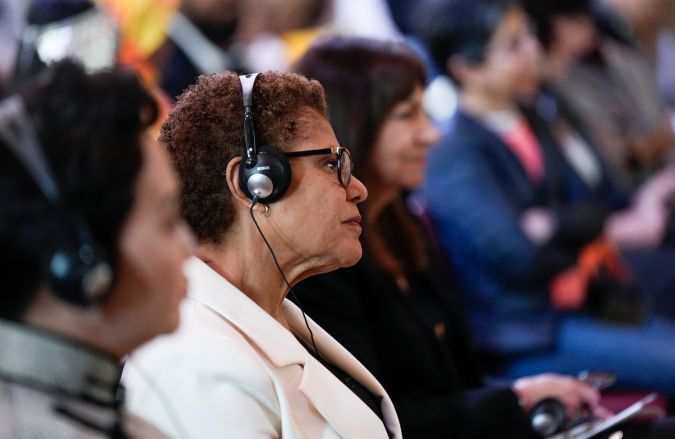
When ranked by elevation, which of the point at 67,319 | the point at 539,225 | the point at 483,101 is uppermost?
the point at 483,101

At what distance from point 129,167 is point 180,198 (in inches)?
20.1

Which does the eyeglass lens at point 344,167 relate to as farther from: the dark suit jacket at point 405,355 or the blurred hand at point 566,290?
the blurred hand at point 566,290

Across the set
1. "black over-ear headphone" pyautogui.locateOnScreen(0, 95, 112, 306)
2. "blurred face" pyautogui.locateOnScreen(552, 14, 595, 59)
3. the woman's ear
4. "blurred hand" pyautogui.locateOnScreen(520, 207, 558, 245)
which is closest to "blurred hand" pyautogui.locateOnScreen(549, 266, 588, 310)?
"blurred hand" pyautogui.locateOnScreen(520, 207, 558, 245)

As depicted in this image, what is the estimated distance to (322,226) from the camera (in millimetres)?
1461

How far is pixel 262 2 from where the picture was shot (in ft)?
12.7

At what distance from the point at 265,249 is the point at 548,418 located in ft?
2.55

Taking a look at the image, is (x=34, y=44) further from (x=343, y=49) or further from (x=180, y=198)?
(x=180, y=198)

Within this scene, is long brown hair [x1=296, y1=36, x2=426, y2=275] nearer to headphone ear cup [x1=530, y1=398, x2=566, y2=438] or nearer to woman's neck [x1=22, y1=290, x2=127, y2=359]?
headphone ear cup [x1=530, y1=398, x2=566, y2=438]

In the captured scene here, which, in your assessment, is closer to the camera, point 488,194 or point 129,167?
point 129,167

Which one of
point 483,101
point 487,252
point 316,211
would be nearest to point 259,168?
point 316,211

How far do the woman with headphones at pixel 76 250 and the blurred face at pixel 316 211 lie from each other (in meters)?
0.46

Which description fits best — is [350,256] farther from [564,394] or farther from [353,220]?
[564,394]

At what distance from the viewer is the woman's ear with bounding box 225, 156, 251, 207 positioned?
1406 mm

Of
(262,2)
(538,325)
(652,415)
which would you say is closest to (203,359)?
(652,415)
